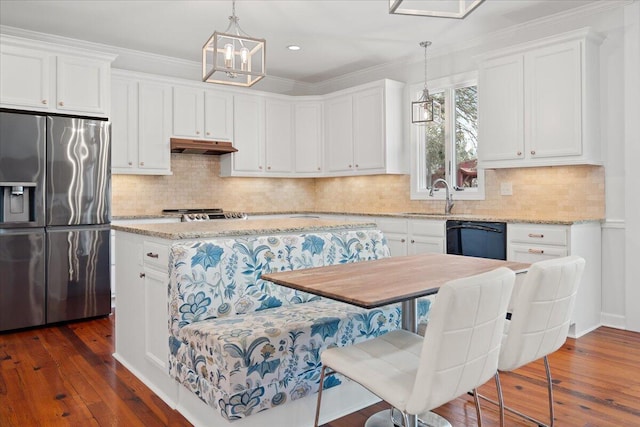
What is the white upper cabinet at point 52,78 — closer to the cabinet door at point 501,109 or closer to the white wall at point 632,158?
the cabinet door at point 501,109

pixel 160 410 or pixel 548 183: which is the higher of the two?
pixel 548 183

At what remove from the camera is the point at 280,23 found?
4305mm

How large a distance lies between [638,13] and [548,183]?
1.44 meters

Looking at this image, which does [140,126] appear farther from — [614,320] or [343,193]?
[614,320]

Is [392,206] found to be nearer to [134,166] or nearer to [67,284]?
[134,166]

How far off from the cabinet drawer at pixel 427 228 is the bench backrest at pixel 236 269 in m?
1.64

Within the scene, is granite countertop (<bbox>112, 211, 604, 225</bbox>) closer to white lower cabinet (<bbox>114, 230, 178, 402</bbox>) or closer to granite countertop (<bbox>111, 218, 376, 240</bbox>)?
granite countertop (<bbox>111, 218, 376, 240</bbox>)

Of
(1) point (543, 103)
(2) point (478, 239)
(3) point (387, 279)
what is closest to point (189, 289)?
(3) point (387, 279)

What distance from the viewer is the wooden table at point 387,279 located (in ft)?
5.41

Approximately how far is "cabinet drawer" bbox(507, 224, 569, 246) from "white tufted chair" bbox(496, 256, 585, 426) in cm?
168

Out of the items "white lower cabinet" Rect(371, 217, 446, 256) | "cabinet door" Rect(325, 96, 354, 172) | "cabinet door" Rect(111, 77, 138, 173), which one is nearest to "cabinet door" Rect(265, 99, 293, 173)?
"cabinet door" Rect(325, 96, 354, 172)

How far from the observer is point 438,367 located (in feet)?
4.83

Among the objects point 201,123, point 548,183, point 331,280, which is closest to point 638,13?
point 548,183

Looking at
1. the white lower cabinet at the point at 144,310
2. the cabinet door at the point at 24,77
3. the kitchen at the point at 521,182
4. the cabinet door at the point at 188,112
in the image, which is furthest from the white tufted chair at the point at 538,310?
the cabinet door at the point at 188,112
